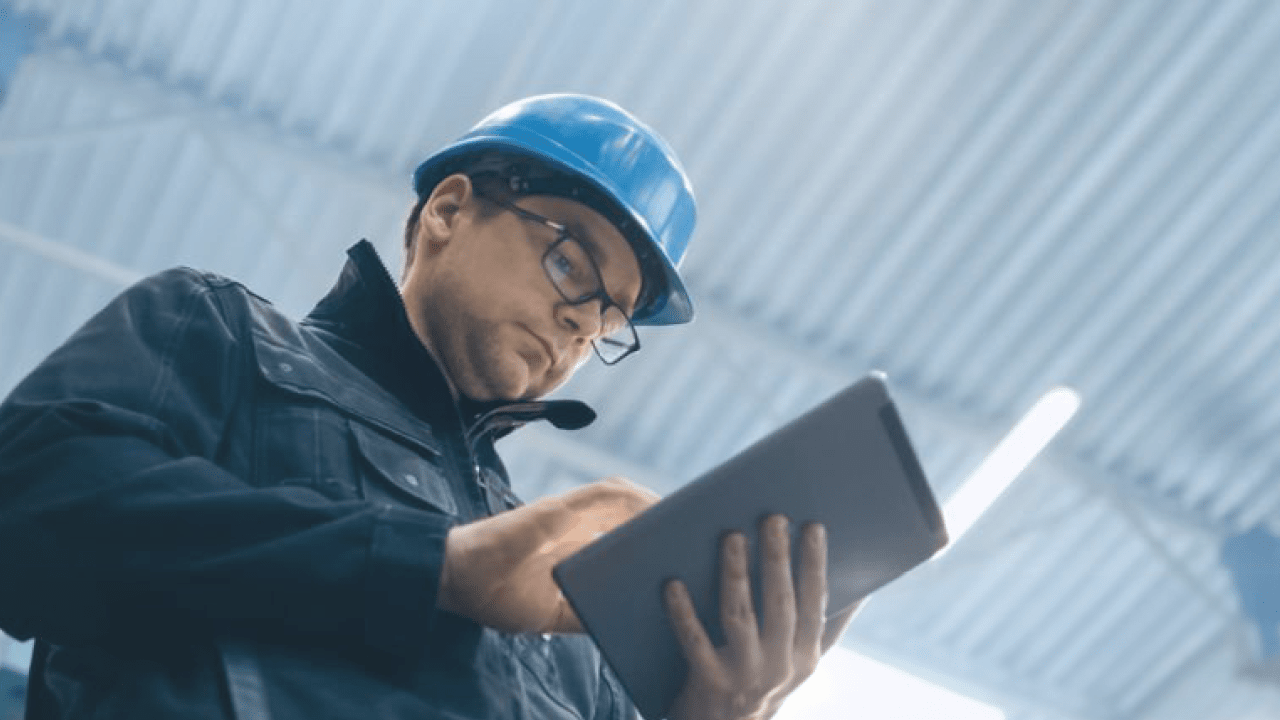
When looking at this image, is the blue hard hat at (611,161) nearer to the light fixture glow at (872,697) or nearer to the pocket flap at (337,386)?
the pocket flap at (337,386)

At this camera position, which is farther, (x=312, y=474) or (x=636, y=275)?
(x=636, y=275)

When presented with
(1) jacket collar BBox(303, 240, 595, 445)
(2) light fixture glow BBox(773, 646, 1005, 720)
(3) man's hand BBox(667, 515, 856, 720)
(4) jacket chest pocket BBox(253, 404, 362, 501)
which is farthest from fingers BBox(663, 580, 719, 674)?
(2) light fixture glow BBox(773, 646, 1005, 720)

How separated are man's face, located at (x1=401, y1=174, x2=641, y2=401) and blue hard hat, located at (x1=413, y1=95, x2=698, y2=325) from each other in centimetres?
6

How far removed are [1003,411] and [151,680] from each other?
6697mm

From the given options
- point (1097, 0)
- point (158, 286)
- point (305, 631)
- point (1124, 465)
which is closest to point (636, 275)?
point (158, 286)

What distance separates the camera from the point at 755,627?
1.57 m

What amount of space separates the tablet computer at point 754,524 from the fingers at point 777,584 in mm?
14

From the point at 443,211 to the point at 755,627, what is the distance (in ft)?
3.16

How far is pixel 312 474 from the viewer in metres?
1.62

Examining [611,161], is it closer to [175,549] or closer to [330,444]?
[330,444]

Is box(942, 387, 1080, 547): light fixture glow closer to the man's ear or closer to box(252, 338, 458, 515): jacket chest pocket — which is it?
the man's ear

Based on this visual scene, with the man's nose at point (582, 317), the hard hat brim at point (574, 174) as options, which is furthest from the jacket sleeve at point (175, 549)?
the hard hat brim at point (574, 174)

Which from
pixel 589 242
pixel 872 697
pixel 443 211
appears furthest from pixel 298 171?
pixel 589 242

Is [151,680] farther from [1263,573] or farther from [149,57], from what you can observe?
[1263,573]
